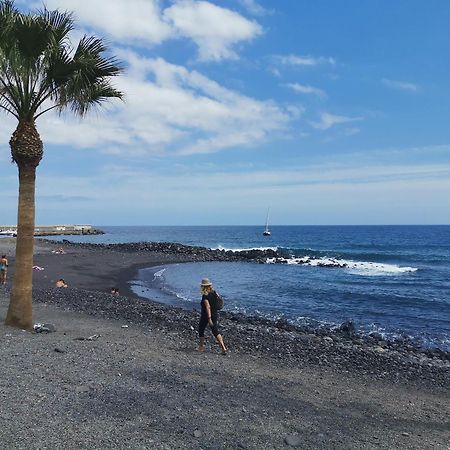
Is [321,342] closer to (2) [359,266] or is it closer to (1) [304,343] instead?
(1) [304,343]

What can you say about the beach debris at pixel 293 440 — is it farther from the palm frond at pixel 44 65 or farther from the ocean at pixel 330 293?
the ocean at pixel 330 293

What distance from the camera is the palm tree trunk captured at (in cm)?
1040

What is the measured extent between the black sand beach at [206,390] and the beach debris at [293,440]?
0.02m

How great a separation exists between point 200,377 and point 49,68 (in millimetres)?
7085

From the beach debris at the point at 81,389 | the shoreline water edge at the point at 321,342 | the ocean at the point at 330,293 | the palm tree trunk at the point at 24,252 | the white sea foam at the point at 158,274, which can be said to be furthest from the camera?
the white sea foam at the point at 158,274

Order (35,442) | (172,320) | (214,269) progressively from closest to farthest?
(35,442) → (172,320) → (214,269)

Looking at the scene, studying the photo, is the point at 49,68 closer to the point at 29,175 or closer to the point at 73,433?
the point at 29,175

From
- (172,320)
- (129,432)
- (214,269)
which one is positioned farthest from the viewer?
(214,269)

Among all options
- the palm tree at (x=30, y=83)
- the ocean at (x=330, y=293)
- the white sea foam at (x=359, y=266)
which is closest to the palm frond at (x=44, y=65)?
the palm tree at (x=30, y=83)

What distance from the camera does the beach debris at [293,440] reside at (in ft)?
19.1

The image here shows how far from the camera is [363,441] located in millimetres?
6191

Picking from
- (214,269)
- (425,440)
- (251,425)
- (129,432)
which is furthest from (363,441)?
(214,269)

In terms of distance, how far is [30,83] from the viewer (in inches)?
397

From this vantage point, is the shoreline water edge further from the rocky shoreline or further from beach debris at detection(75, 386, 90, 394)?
beach debris at detection(75, 386, 90, 394)
